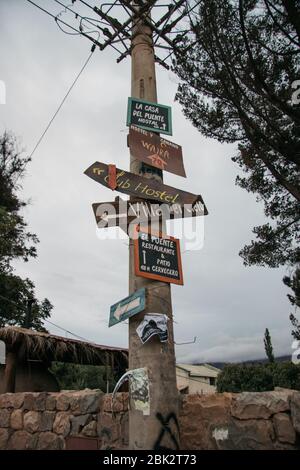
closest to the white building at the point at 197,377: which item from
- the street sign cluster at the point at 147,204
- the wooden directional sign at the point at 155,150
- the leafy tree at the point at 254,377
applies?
the leafy tree at the point at 254,377

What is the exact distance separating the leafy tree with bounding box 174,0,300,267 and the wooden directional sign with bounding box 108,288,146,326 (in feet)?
14.9

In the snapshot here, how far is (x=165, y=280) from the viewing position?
3.85 metres

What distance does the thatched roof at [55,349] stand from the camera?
7996 mm

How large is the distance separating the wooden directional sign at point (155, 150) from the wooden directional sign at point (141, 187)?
297mm

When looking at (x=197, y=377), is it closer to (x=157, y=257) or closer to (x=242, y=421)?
(x=242, y=421)

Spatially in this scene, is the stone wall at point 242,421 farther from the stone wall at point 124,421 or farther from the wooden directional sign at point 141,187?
the wooden directional sign at point 141,187

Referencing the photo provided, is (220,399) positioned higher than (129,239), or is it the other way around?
Result: (129,239)

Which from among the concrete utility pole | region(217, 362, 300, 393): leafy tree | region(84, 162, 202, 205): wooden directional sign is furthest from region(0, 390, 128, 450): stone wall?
region(217, 362, 300, 393): leafy tree

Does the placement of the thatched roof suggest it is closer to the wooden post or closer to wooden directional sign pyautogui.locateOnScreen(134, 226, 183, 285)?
the wooden post

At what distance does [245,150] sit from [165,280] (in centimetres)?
566

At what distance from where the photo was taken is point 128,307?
379 cm

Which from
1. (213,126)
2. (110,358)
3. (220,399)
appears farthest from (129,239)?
(110,358)

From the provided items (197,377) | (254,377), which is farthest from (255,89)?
(197,377)
